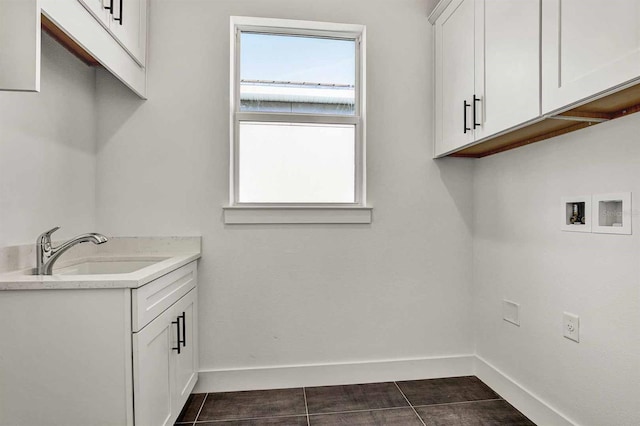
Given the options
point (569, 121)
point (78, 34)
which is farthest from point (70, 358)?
point (569, 121)

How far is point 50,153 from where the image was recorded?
1789 millimetres

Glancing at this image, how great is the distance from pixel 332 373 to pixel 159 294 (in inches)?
48.7

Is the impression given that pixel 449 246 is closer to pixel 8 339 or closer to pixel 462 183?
pixel 462 183

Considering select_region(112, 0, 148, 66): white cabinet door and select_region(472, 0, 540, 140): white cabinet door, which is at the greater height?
select_region(112, 0, 148, 66): white cabinet door

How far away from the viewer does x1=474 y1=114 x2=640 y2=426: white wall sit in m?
1.41

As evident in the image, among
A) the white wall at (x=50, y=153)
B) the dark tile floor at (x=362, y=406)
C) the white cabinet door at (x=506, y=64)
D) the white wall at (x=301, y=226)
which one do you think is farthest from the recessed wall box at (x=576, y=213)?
the white wall at (x=50, y=153)

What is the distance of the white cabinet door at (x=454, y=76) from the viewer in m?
1.93

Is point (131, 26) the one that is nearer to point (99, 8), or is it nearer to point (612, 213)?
point (99, 8)

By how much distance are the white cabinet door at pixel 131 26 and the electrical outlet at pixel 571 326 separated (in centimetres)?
244

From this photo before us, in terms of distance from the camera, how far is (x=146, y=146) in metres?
2.20

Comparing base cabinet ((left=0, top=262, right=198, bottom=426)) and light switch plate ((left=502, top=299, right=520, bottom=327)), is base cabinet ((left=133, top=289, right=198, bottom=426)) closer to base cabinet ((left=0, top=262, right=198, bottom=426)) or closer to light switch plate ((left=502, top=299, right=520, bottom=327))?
base cabinet ((left=0, top=262, right=198, bottom=426))

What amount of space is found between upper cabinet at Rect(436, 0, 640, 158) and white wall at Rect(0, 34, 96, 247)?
2060 mm

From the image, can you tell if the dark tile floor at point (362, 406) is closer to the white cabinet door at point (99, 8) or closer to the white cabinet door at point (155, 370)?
the white cabinet door at point (155, 370)

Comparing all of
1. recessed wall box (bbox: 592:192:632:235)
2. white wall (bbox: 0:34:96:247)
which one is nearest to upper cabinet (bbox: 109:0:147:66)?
white wall (bbox: 0:34:96:247)
